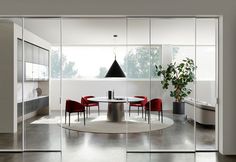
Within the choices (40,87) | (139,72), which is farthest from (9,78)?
(139,72)

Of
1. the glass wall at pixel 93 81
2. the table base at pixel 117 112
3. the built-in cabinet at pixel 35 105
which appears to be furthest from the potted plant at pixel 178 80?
the built-in cabinet at pixel 35 105

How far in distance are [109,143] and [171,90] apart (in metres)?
1.70

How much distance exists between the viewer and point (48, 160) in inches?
166

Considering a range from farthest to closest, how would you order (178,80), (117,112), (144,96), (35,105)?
(117,112), (35,105), (144,96), (178,80)

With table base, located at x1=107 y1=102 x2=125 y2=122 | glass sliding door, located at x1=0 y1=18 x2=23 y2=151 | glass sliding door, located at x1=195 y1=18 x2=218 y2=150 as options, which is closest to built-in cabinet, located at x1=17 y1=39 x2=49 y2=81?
glass sliding door, located at x1=0 y1=18 x2=23 y2=151

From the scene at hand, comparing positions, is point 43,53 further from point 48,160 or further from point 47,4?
point 48,160

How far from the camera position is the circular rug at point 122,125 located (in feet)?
16.8

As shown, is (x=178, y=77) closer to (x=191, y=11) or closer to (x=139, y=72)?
(x=139, y=72)

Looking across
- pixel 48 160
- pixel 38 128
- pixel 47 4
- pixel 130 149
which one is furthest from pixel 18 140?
pixel 47 4

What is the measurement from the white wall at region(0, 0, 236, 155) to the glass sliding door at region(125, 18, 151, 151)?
369 mm

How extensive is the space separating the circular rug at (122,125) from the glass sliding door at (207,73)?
90 cm

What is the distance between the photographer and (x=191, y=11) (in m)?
4.66

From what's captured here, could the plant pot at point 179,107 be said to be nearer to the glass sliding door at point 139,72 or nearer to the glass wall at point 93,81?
the glass sliding door at point 139,72

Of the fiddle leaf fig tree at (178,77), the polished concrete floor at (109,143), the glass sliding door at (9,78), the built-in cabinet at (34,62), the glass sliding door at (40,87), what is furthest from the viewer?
the built-in cabinet at (34,62)
